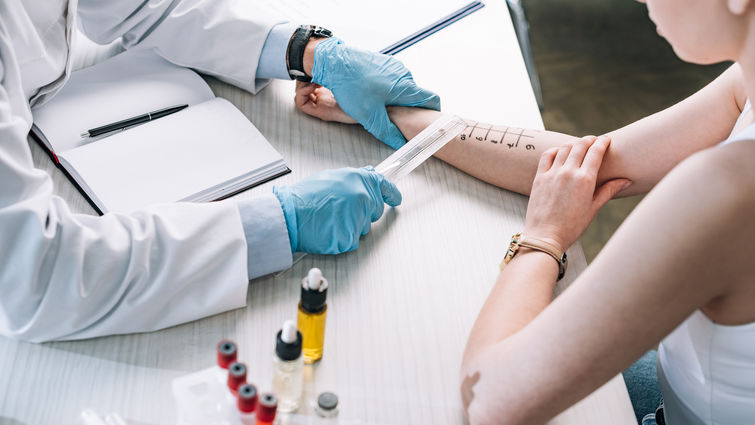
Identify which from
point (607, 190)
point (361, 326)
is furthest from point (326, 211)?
point (607, 190)

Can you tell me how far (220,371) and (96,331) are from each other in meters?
0.21

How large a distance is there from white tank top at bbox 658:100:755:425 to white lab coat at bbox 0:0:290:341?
25.6 inches

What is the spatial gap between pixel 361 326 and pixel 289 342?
0.20m

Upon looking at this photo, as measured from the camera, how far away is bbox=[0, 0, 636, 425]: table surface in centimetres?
85

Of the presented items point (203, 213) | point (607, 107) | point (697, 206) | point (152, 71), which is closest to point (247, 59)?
point (152, 71)

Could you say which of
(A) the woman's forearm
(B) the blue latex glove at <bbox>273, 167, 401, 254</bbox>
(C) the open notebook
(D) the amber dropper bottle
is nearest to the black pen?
(C) the open notebook

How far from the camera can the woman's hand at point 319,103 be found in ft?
4.33

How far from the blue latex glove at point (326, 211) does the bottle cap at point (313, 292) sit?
21 cm

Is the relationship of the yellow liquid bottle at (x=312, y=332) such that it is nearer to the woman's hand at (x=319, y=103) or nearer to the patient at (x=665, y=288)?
the patient at (x=665, y=288)

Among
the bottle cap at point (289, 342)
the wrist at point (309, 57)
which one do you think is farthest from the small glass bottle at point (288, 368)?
the wrist at point (309, 57)

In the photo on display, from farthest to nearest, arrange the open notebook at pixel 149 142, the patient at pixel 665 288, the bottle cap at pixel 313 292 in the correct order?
the open notebook at pixel 149 142, the bottle cap at pixel 313 292, the patient at pixel 665 288

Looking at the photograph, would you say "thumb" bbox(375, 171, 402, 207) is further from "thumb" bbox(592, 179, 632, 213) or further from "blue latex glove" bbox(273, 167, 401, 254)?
"thumb" bbox(592, 179, 632, 213)

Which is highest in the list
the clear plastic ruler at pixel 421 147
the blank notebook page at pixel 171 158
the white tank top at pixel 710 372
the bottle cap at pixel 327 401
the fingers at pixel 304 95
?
the blank notebook page at pixel 171 158

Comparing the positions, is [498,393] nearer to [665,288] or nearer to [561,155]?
[665,288]
